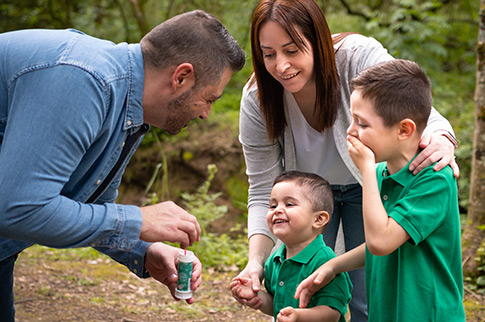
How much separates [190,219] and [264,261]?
63 centimetres

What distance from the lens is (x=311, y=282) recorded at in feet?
7.38

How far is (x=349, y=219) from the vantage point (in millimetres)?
2930

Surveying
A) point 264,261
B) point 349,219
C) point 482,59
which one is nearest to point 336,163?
point 349,219

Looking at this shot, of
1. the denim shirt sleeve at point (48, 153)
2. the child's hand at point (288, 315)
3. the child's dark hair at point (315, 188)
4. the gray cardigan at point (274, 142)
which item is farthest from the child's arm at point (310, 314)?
the denim shirt sleeve at point (48, 153)

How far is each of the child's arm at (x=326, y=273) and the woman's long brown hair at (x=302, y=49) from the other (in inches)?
27.8

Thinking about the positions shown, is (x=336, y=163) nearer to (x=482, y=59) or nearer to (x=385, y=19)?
(x=482, y=59)

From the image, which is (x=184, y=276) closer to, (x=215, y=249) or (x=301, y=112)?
(x=301, y=112)

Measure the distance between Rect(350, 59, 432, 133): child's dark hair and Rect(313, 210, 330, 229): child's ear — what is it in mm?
591

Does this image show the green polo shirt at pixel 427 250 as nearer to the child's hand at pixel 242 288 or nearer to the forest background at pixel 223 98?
the child's hand at pixel 242 288

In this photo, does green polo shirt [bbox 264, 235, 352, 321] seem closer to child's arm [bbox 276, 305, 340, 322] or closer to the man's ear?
child's arm [bbox 276, 305, 340, 322]

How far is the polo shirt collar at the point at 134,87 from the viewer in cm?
218

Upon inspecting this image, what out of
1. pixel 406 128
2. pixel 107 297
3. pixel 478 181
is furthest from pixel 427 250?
pixel 107 297

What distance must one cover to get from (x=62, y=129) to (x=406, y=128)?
1.18 metres

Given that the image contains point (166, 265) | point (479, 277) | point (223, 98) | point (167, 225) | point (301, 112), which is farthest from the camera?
point (223, 98)
